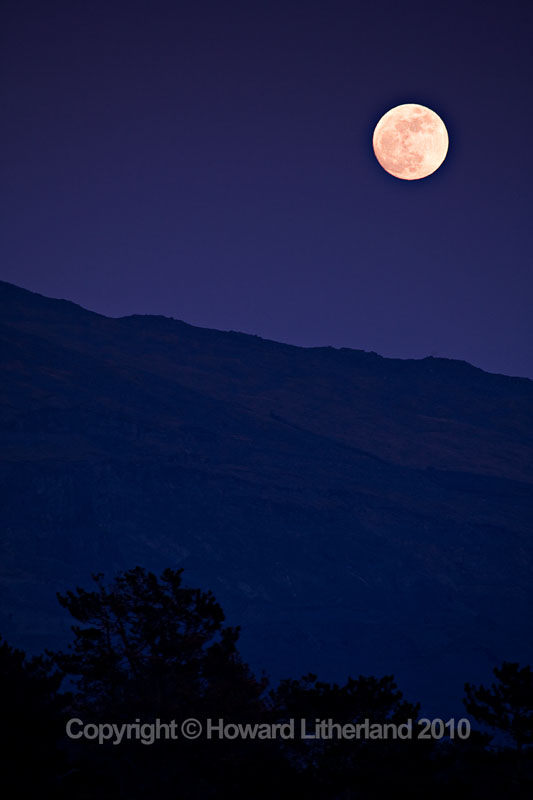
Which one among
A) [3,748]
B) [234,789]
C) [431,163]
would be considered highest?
[431,163]

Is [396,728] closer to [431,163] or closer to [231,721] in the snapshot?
[231,721]

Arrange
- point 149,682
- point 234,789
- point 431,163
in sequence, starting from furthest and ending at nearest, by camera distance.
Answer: point 431,163 < point 149,682 < point 234,789

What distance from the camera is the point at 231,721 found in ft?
92.6

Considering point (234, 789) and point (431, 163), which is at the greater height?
point (431, 163)

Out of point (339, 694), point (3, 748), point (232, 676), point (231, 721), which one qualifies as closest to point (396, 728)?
point (339, 694)

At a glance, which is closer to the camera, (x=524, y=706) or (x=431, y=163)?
(x=524, y=706)

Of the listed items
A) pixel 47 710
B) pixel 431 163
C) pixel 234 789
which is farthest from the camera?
pixel 431 163

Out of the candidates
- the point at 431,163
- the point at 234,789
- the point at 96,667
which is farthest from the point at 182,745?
the point at 431,163

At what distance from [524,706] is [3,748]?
17.8 m

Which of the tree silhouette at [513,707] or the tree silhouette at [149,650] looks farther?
the tree silhouette at [513,707]

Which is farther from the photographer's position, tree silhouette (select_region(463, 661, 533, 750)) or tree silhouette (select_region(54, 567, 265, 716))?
tree silhouette (select_region(463, 661, 533, 750))

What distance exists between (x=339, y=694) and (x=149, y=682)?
5.95m

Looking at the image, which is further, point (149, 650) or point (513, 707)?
point (149, 650)

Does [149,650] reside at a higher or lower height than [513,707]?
higher
